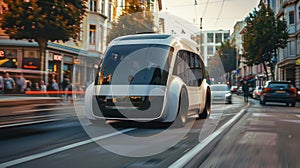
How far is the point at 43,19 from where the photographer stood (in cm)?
732

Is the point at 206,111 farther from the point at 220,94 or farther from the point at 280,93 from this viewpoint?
the point at 280,93

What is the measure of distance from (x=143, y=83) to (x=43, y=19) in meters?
2.57

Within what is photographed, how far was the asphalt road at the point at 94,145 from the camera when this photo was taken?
14.3 feet

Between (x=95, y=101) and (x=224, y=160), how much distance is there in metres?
3.57

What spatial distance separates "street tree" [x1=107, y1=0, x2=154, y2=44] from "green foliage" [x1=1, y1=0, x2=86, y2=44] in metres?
16.8

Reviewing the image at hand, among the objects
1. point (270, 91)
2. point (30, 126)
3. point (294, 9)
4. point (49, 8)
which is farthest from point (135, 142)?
point (294, 9)

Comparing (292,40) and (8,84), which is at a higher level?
(292,40)

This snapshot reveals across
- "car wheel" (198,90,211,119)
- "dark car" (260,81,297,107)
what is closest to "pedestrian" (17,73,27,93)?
"car wheel" (198,90,211,119)

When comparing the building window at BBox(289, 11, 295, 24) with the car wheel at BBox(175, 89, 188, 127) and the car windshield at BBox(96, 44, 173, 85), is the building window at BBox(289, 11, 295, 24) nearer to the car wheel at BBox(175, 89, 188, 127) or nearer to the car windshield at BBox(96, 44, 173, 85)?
the car wheel at BBox(175, 89, 188, 127)

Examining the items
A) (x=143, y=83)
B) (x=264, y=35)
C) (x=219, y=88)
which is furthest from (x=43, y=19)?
(x=264, y=35)

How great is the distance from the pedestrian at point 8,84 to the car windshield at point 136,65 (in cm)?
180

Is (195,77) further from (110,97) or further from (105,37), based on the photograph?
(105,37)

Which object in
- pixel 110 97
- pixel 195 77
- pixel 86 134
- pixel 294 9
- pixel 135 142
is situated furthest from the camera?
pixel 294 9

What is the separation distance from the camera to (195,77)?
8.73m
